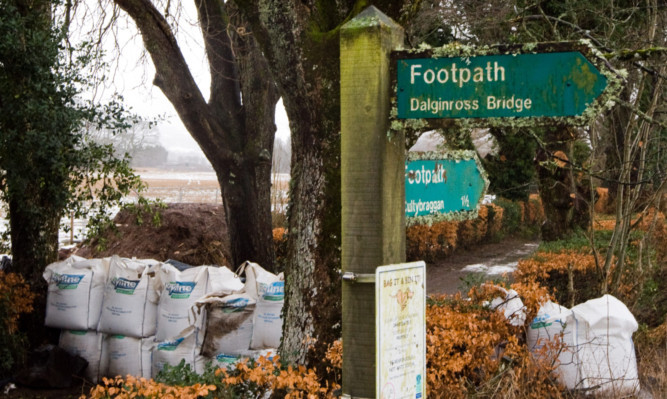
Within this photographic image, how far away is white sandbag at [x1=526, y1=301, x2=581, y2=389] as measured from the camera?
17.6 feet

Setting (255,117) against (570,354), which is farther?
(255,117)

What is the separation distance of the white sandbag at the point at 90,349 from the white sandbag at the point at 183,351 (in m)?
0.86

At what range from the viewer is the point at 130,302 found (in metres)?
7.20

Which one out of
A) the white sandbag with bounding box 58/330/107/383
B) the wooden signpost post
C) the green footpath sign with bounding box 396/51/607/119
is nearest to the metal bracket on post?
the wooden signpost post

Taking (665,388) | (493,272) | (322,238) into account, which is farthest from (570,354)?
(493,272)

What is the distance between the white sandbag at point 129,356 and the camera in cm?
716

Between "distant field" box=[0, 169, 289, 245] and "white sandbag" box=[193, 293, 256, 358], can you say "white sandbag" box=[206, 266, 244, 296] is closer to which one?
"white sandbag" box=[193, 293, 256, 358]

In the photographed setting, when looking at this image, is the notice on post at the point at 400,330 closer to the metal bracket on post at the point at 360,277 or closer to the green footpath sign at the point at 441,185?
the metal bracket on post at the point at 360,277

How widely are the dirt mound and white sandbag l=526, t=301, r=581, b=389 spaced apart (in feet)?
25.9

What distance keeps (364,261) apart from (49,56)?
5416mm

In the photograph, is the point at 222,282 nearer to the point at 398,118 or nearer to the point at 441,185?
the point at 441,185

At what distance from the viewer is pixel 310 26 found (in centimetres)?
462

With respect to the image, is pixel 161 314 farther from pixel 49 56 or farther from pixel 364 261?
pixel 364 261

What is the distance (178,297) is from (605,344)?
3.78 meters
